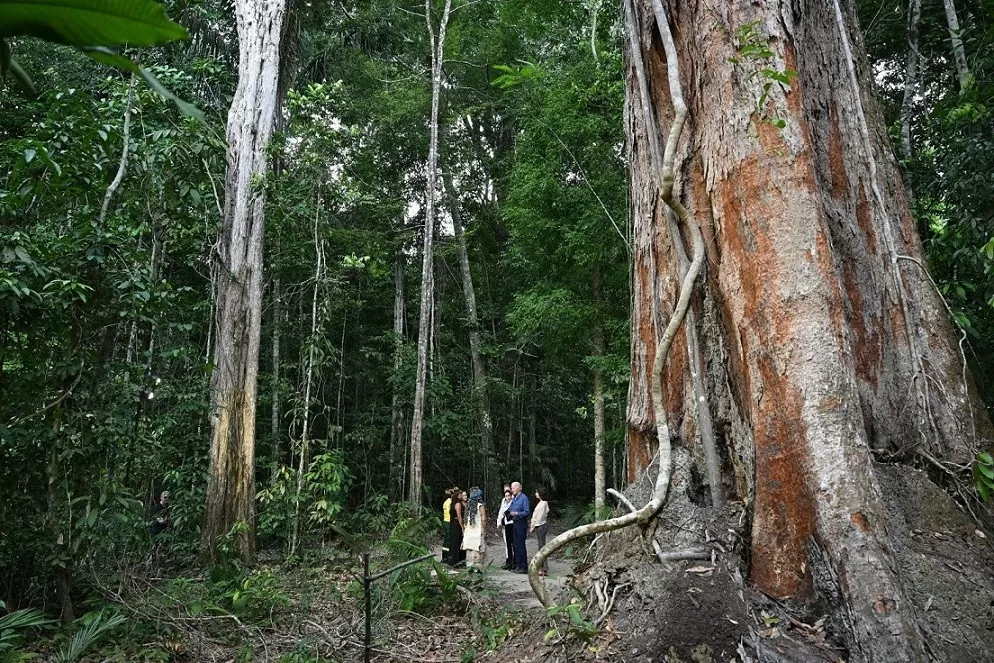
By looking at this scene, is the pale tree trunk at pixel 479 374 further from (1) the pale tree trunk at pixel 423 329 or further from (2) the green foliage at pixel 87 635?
(2) the green foliage at pixel 87 635

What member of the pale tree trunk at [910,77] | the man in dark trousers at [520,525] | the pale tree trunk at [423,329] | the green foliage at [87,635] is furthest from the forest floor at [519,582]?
the pale tree trunk at [910,77]

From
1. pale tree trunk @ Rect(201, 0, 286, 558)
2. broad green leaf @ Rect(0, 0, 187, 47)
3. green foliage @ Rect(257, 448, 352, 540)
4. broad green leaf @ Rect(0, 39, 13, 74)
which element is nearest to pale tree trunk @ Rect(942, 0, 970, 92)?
pale tree trunk @ Rect(201, 0, 286, 558)

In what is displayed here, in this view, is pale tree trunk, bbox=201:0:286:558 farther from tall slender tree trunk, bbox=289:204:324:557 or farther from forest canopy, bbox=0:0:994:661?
tall slender tree trunk, bbox=289:204:324:557

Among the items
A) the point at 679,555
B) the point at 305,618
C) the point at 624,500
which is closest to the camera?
the point at 679,555

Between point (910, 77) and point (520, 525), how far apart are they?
24.5 ft

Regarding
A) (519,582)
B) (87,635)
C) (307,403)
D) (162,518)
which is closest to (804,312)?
(87,635)

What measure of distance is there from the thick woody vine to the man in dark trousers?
18.9 feet

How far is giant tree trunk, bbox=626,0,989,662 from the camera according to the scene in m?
3.15

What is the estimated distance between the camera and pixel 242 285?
930cm

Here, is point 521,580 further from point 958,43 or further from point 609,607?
point 958,43

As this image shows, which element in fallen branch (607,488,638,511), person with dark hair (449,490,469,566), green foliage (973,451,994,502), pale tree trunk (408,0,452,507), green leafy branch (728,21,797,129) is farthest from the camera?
pale tree trunk (408,0,452,507)

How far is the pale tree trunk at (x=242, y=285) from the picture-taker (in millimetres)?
8734

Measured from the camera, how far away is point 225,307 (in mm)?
9211

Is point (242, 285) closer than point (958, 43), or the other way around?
point (958, 43)
